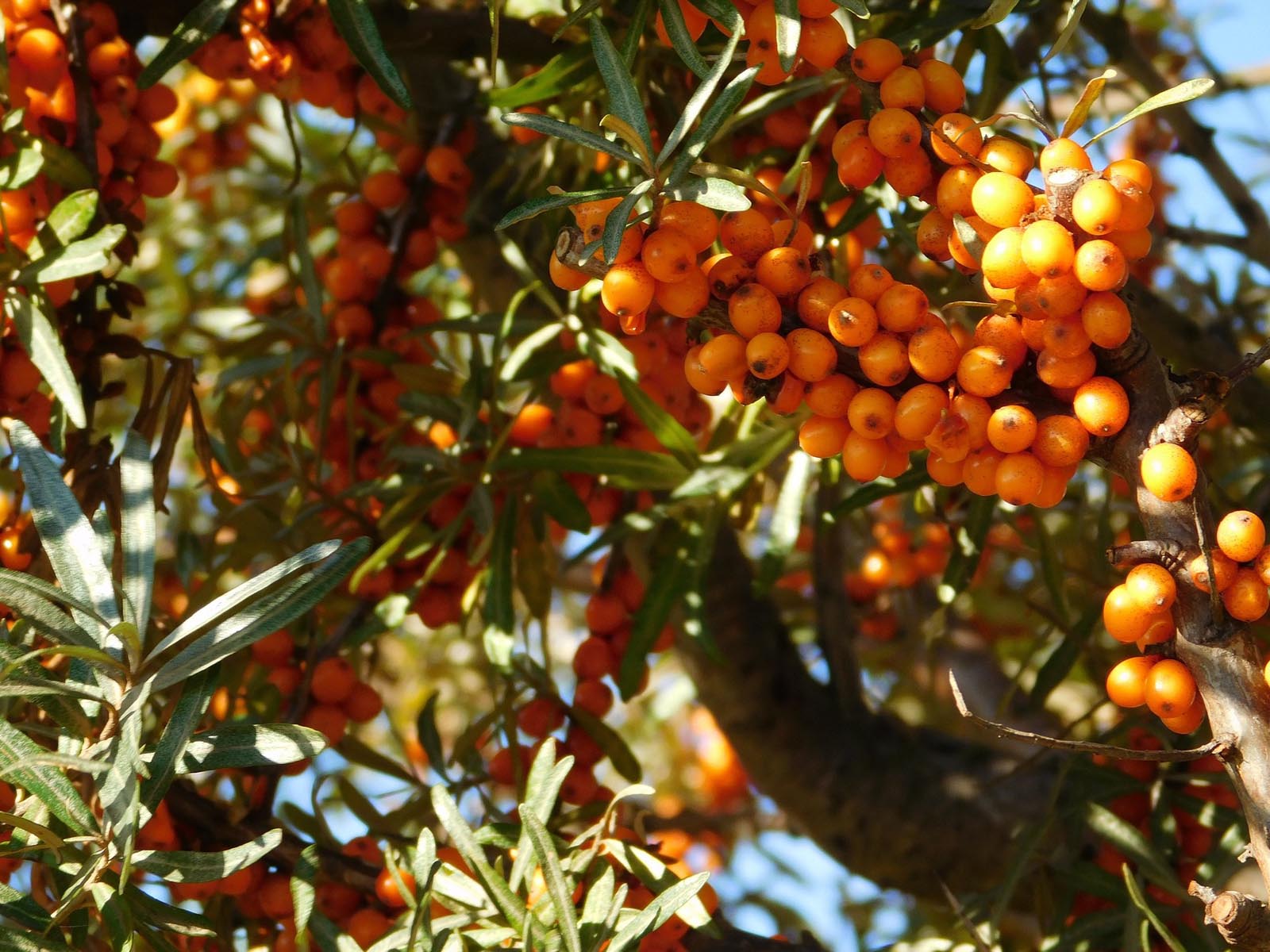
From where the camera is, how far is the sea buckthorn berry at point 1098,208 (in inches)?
35.2

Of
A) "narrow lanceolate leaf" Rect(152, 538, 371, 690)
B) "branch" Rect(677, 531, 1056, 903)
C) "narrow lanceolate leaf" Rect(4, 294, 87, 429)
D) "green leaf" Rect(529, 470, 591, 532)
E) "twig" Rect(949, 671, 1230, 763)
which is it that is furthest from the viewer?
"branch" Rect(677, 531, 1056, 903)

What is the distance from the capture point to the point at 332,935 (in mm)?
1204

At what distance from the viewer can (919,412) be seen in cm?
95

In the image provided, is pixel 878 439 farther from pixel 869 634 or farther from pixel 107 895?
pixel 869 634

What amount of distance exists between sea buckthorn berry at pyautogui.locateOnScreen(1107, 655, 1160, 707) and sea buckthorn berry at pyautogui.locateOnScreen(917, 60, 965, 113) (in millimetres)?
492

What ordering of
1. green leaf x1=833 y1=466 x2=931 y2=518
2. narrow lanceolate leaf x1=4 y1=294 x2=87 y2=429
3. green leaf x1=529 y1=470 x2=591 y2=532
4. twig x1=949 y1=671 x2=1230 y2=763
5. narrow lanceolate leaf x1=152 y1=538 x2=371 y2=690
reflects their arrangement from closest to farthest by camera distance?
twig x1=949 y1=671 x2=1230 y2=763 < narrow lanceolate leaf x1=152 y1=538 x2=371 y2=690 < narrow lanceolate leaf x1=4 y1=294 x2=87 y2=429 < green leaf x1=833 y1=466 x2=931 y2=518 < green leaf x1=529 y1=470 x2=591 y2=532

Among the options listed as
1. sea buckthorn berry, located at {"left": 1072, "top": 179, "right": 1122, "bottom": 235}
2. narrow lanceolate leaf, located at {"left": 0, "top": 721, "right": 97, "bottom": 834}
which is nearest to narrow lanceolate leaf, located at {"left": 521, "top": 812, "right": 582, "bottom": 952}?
narrow lanceolate leaf, located at {"left": 0, "top": 721, "right": 97, "bottom": 834}

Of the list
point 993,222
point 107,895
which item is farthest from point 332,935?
point 993,222

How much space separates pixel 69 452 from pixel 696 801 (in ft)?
7.47

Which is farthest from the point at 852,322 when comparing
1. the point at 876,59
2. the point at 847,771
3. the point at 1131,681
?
the point at 847,771

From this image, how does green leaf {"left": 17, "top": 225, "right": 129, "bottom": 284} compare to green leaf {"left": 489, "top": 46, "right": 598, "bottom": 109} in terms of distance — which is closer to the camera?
green leaf {"left": 17, "top": 225, "right": 129, "bottom": 284}

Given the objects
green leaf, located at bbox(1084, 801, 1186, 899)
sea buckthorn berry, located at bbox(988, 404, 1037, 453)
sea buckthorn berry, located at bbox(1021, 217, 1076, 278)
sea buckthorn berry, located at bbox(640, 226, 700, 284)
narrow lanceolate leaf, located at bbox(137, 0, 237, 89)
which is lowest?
green leaf, located at bbox(1084, 801, 1186, 899)

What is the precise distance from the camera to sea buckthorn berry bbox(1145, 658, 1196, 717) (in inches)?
36.2

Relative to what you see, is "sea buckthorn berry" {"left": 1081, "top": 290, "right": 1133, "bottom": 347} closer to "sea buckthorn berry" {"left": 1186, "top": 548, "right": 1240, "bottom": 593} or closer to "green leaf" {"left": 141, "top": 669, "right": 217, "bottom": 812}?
"sea buckthorn berry" {"left": 1186, "top": 548, "right": 1240, "bottom": 593}
